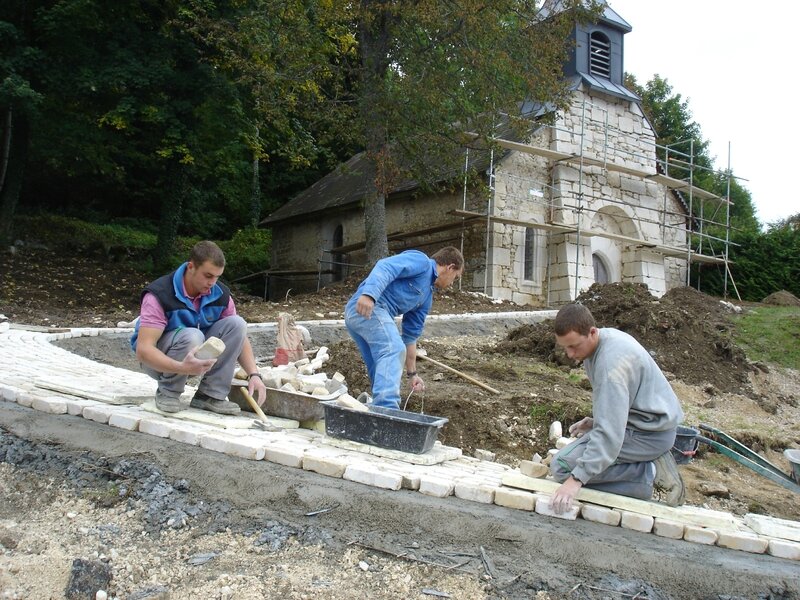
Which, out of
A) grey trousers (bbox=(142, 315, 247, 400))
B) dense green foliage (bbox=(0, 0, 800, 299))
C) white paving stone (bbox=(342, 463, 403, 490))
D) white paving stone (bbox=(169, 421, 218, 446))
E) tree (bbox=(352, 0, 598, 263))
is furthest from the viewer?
dense green foliage (bbox=(0, 0, 800, 299))

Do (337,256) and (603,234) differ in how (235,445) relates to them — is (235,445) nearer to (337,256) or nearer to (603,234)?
(603,234)

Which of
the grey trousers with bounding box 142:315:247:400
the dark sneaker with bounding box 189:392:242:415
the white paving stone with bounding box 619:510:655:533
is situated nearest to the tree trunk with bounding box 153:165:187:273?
the dark sneaker with bounding box 189:392:242:415

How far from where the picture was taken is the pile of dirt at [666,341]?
10969mm

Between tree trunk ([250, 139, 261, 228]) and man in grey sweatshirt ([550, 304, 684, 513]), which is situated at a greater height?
tree trunk ([250, 139, 261, 228])

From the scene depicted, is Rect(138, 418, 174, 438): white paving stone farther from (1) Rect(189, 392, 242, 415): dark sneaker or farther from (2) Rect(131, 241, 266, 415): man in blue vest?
(1) Rect(189, 392, 242, 415): dark sneaker

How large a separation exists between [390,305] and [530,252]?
1631 centimetres

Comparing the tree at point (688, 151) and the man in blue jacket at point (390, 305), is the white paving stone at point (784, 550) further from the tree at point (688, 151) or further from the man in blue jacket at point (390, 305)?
the tree at point (688, 151)

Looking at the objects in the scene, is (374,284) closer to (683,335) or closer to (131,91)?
(683,335)

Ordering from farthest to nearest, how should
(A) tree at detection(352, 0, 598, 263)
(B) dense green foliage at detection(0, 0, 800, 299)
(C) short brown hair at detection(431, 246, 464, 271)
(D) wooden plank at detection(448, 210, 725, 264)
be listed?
(D) wooden plank at detection(448, 210, 725, 264)
(B) dense green foliage at detection(0, 0, 800, 299)
(A) tree at detection(352, 0, 598, 263)
(C) short brown hair at detection(431, 246, 464, 271)

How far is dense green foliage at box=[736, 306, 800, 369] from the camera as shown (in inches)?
556

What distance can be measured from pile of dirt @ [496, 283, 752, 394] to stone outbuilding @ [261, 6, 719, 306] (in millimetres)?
6925

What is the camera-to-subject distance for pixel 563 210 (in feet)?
69.3

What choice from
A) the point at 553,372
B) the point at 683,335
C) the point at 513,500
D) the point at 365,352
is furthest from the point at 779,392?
the point at 513,500

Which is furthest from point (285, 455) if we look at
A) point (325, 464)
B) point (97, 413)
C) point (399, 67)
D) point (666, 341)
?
point (399, 67)
